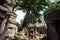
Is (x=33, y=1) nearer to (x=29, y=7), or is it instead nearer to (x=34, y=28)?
(x=29, y=7)

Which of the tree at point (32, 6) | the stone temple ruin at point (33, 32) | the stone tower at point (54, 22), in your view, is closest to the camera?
the stone tower at point (54, 22)

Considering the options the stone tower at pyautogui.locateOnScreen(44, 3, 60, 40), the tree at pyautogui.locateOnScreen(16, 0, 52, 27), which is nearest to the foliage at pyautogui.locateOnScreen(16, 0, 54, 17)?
the tree at pyautogui.locateOnScreen(16, 0, 52, 27)

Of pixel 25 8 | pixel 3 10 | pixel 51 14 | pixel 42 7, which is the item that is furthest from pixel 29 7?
pixel 51 14

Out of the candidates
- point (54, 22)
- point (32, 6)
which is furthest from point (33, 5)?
point (54, 22)

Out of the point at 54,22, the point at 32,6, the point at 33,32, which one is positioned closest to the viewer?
the point at 54,22

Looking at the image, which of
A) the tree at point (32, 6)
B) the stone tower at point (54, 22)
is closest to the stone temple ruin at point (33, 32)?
the tree at point (32, 6)

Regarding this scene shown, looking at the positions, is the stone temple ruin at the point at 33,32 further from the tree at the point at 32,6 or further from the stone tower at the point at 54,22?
the stone tower at the point at 54,22

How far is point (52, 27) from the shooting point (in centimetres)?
518

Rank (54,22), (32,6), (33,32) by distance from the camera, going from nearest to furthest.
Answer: (54,22)
(33,32)
(32,6)

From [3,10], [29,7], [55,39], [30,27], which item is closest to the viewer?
[55,39]

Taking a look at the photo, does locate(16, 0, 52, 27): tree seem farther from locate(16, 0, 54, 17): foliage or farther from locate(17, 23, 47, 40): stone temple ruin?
locate(17, 23, 47, 40): stone temple ruin

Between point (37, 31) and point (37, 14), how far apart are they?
23.5 ft

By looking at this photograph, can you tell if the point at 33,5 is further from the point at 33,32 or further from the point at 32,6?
the point at 33,32

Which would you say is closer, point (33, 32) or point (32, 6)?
point (33, 32)
